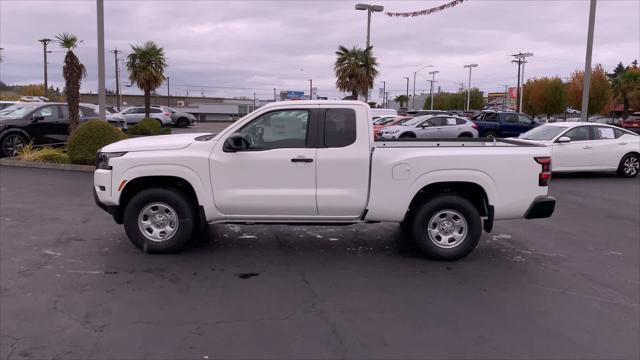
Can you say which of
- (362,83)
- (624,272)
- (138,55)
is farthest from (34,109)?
(362,83)

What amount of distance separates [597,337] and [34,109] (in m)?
15.4

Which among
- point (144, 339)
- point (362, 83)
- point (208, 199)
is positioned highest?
point (362, 83)

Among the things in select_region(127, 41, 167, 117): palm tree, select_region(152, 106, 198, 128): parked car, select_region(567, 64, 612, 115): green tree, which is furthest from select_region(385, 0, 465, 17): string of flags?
select_region(567, 64, 612, 115): green tree

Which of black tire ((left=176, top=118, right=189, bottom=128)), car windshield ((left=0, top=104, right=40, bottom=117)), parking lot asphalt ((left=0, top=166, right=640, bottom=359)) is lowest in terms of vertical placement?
parking lot asphalt ((left=0, top=166, right=640, bottom=359))

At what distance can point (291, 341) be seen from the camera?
4.18m

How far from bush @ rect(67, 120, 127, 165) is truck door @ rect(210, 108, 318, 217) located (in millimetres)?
8127

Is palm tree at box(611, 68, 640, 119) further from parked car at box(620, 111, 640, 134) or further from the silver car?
the silver car

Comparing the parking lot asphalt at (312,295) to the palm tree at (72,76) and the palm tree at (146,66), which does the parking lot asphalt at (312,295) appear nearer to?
the palm tree at (72,76)

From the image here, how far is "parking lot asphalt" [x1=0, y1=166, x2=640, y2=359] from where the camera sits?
414cm

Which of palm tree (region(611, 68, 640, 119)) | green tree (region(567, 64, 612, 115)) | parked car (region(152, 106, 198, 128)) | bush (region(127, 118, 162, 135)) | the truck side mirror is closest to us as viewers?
the truck side mirror

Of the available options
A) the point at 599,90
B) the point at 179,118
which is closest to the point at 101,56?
the point at 179,118

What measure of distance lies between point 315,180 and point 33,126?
12.2 meters

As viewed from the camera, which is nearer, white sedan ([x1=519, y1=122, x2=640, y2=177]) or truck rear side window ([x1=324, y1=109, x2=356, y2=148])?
truck rear side window ([x1=324, y1=109, x2=356, y2=148])

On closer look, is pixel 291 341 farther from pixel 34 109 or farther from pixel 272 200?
pixel 34 109
